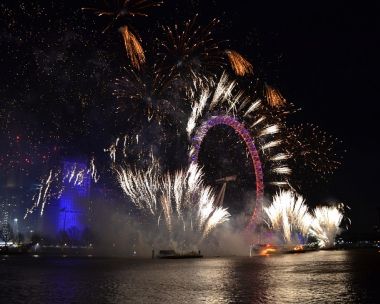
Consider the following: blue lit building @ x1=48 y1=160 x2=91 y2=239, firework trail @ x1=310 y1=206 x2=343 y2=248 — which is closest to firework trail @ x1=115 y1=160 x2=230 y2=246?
firework trail @ x1=310 y1=206 x2=343 y2=248

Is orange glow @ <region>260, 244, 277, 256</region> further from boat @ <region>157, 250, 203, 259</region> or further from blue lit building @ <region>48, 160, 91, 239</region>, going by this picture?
blue lit building @ <region>48, 160, 91, 239</region>

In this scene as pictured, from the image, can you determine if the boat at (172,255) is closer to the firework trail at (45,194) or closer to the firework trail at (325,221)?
the firework trail at (325,221)

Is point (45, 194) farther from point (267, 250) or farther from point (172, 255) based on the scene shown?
point (172, 255)

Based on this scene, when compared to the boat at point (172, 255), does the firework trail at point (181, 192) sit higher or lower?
higher

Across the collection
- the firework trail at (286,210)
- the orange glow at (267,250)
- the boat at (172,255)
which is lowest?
the boat at (172,255)

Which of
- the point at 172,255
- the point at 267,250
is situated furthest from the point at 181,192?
the point at 267,250

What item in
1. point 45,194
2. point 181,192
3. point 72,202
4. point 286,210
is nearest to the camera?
point 181,192

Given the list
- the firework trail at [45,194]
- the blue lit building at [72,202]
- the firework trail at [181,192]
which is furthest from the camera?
the blue lit building at [72,202]

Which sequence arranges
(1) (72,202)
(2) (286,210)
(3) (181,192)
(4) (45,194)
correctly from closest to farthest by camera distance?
(3) (181,192), (2) (286,210), (4) (45,194), (1) (72,202)

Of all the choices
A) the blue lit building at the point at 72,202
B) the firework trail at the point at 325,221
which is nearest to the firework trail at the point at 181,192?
the firework trail at the point at 325,221

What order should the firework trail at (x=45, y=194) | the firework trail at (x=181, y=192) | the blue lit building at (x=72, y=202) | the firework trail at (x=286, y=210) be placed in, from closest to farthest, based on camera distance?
the firework trail at (x=181, y=192) < the firework trail at (x=286, y=210) < the firework trail at (x=45, y=194) < the blue lit building at (x=72, y=202)

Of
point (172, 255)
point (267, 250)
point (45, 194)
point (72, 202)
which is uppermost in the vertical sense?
point (45, 194)

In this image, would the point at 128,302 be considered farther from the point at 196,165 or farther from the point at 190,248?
the point at 190,248

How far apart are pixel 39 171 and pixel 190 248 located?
6126cm
